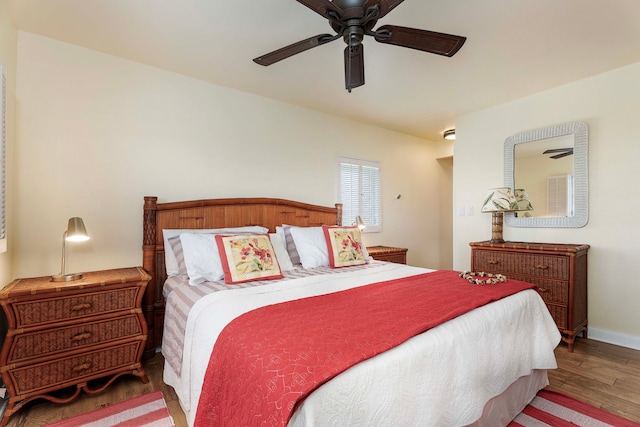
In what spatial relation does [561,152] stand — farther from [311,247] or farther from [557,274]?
[311,247]

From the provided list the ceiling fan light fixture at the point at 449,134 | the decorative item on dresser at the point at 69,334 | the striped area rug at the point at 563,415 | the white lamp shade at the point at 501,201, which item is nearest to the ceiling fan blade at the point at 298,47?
the decorative item on dresser at the point at 69,334

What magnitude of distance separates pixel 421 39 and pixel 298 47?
0.67m

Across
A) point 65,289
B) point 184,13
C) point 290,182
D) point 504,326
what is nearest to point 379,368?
point 504,326

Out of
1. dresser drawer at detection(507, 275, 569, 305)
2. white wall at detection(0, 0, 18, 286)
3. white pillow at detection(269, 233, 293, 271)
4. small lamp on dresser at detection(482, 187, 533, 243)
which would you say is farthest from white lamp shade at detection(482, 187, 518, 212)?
white wall at detection(0, 0, 18, 286)

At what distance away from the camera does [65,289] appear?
1.89 meters

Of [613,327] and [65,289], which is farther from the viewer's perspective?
[613,327]

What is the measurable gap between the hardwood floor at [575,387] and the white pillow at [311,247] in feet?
4.42

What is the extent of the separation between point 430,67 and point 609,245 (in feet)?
7.58

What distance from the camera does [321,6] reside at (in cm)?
147

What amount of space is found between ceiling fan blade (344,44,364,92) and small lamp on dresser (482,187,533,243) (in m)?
2.28

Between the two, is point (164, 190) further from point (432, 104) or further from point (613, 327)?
point (613, 327)

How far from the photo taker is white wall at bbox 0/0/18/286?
1.92m

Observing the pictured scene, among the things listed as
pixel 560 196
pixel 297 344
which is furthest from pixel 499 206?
pixel 297 344

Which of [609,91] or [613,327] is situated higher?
[609,91]
